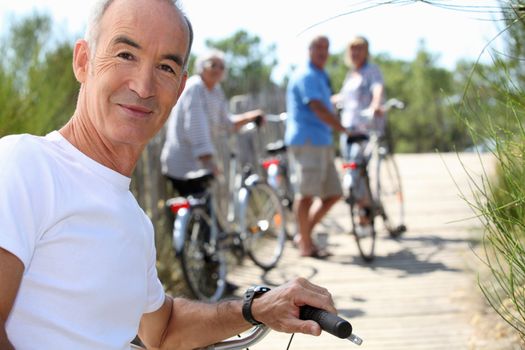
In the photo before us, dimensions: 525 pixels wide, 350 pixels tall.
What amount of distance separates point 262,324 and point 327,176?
19.6 ft

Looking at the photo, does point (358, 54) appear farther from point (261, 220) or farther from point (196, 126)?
point (196, 126)

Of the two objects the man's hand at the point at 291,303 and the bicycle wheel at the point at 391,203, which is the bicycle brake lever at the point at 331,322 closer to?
the man's hand at the point at 291,303

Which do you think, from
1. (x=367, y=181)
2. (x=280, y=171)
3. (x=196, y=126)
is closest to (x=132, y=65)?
(x=196, y=126)

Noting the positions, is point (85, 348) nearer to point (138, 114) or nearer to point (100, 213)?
point (100, 213)

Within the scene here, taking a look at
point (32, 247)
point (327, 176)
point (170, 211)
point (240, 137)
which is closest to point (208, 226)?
point (170, 211)

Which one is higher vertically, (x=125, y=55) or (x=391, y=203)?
(x=125, y=55)

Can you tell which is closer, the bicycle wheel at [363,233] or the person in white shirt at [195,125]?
the person in white shirt at [195,125]

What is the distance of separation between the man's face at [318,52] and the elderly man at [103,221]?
5.47 meters

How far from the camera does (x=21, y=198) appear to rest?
1609 millimetres

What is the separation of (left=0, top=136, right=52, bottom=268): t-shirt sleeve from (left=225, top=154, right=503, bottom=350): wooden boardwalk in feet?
5.55

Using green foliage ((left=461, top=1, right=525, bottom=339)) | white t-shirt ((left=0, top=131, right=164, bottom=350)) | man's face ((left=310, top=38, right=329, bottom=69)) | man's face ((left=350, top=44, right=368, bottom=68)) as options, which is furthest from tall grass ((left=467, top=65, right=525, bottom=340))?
man's face ((left=350, top=44, right=368, bottom=68))

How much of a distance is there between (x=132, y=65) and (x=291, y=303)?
25.2 inches

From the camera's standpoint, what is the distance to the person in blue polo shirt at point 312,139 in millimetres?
7457

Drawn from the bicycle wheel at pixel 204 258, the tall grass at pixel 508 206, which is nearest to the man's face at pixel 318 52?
the bicycle wheel at pixel 204 258
